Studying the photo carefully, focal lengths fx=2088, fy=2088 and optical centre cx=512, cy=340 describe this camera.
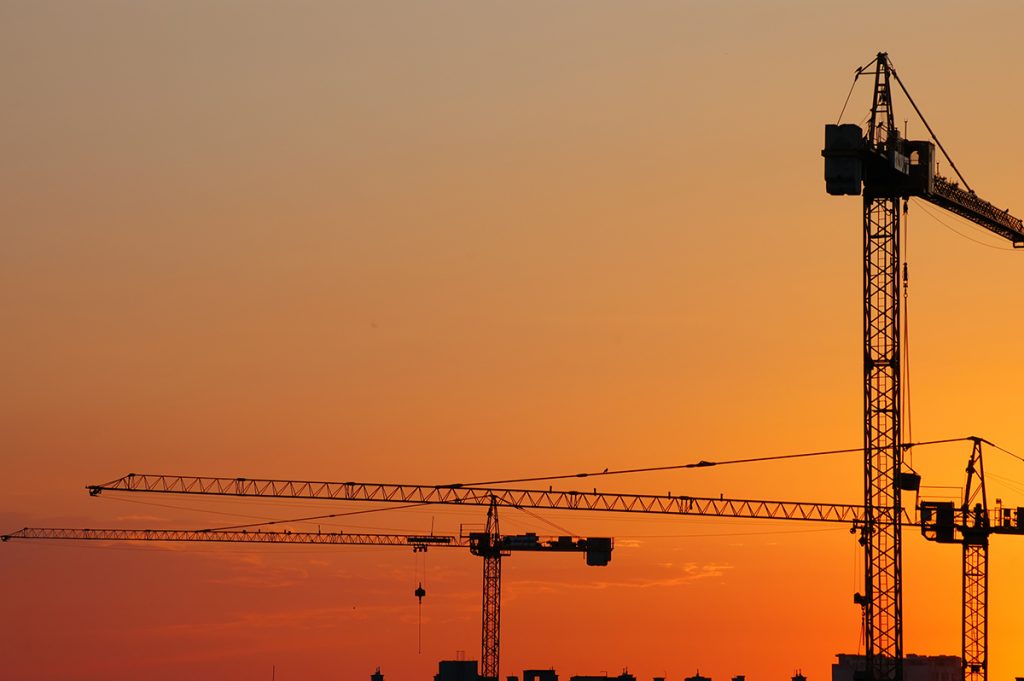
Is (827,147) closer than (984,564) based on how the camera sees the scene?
Yes

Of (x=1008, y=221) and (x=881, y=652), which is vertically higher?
(x=1008, y=221)

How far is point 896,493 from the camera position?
477ft

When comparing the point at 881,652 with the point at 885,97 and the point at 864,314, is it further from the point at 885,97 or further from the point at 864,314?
the point at 885,97

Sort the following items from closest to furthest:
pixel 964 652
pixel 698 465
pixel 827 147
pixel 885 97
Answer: pixel 827 147 → pixel 885 97 → pixel 698 465 → pixel 964 652

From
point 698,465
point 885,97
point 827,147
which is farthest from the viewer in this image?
point 698,465

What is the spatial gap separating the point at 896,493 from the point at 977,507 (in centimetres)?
3059

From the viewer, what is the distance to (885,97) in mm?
150250

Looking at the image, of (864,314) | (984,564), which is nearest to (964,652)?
(984,564)

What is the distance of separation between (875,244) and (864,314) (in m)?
5.05

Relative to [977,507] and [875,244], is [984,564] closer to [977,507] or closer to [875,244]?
[977,507]

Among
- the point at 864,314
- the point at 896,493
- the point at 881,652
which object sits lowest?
the point at 881,652

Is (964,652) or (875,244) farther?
(964,652)

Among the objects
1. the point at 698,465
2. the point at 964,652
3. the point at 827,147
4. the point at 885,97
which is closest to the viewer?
the point at 827,147

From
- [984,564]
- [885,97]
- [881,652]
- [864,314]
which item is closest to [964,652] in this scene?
[984,564]
